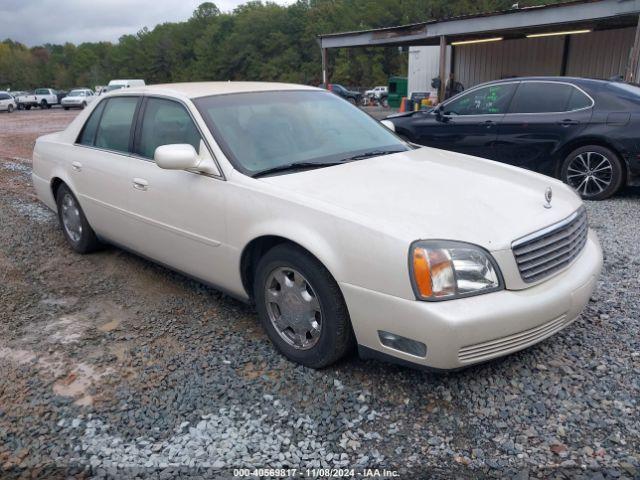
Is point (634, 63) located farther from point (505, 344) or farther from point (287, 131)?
point (505, 344)

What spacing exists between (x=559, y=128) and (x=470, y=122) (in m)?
1.16

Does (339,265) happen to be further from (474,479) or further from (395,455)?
(474,479)

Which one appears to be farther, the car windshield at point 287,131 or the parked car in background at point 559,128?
the parked car in background at point 559,128

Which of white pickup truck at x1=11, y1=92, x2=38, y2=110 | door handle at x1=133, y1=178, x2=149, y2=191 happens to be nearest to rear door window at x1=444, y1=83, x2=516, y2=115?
door handle at x1=133, y1=178, x2=149, y2=191

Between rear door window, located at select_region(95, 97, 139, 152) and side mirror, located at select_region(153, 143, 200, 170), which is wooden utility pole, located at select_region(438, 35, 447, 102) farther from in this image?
side mirror, located at select_region(153, 143, 200, 170)

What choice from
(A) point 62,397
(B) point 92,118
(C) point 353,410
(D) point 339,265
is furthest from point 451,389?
(B) point 92,118

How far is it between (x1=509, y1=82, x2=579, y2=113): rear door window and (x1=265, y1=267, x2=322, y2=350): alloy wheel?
17.1 ft

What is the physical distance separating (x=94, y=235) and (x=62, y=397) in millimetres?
2263

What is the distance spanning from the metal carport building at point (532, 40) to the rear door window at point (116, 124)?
34.8ft

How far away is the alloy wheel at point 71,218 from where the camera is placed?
4.89m

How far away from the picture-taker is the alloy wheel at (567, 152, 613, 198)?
6.49 m

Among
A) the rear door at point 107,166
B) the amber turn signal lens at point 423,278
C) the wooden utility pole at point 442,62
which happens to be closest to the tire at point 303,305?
the amber turn signal lens at point 423,278

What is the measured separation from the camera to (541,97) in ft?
22.7

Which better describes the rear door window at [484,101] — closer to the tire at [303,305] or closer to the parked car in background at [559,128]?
the parked car in background at [559,128]
